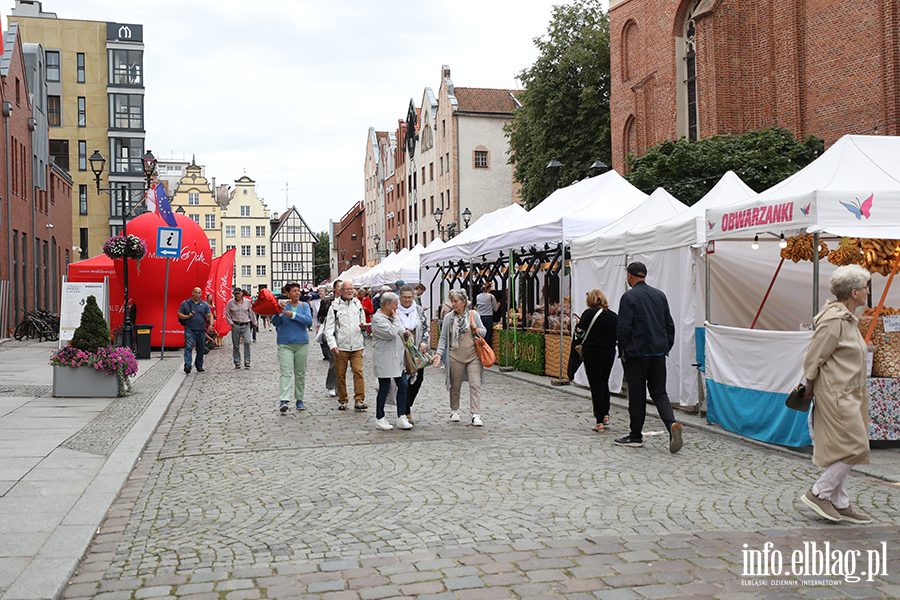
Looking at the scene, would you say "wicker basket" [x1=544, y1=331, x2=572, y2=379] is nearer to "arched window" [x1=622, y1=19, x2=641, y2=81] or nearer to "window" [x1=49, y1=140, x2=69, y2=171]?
"arched window" [x1=622, y1=19, x2=641, y2=81]

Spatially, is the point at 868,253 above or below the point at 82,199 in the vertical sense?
below

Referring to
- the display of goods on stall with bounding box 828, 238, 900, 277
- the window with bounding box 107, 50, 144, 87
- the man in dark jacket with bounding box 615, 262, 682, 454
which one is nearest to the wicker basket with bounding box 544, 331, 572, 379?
the man in dark jacket with bounding box 615, 262, 682, 454

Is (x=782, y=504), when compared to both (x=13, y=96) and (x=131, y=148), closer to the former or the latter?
(x=13, y=96)

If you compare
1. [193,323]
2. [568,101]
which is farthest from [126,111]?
[193,323]

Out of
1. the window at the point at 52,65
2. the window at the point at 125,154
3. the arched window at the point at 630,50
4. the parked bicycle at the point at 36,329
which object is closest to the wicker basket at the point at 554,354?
the arched window at the point at 630,50

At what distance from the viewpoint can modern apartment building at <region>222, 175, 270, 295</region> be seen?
90.3m

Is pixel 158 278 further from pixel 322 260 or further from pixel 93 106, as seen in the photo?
pixel 322 260

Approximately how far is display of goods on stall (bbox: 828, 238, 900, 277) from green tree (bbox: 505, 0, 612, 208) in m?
31.3

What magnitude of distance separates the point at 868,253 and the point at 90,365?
10829 millimetres

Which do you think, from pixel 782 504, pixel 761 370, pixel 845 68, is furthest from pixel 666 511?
pixel 845 68

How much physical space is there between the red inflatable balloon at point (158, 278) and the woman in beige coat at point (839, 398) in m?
20.1

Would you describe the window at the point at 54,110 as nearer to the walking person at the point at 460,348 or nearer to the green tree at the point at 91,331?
the green tree at the point at 91,331

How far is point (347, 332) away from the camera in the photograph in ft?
37.0

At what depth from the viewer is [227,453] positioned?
844 centimetres
